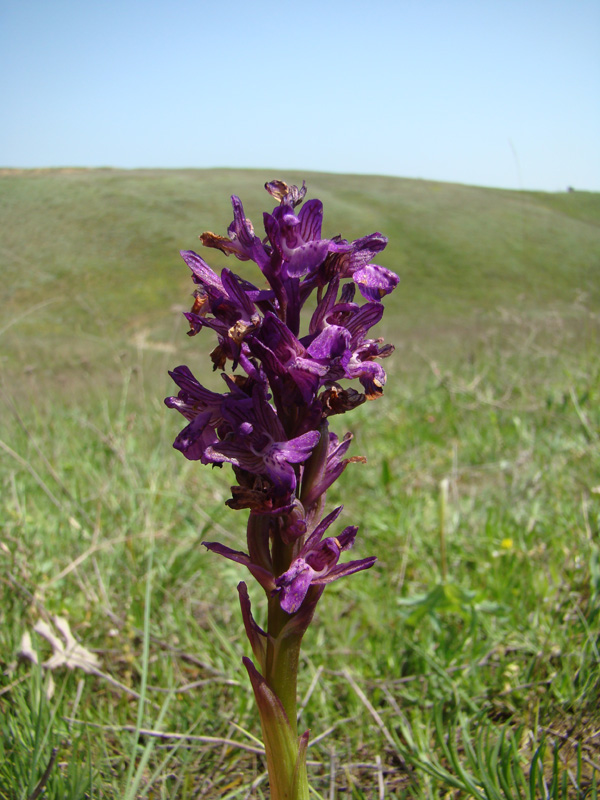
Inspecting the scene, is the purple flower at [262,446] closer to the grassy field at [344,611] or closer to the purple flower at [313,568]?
the purple flower at [313,568]

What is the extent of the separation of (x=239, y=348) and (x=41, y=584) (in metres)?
2.13

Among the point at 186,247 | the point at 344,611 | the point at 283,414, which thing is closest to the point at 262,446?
the point at 283,414

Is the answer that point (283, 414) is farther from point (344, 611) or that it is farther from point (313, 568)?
point (344, 611)

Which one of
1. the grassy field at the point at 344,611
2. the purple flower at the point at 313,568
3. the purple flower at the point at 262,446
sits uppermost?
the purple flower at the point at 262,446

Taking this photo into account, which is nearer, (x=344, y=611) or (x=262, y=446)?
(x=262, y=446)

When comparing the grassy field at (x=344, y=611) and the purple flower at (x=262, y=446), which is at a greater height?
the purple flower at (x=262, y=446)

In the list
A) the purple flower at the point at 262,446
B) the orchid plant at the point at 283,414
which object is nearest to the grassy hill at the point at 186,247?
the orchid plant at the point at 283,414

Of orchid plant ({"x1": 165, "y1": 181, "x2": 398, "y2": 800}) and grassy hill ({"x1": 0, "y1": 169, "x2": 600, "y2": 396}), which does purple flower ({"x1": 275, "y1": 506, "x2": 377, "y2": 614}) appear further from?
grassy hill ({"x1": 0, "y1": 169, "x2": 600, "y2": 396})

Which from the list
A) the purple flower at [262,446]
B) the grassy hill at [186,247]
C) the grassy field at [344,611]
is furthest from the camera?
the grassy hill at [186,247]

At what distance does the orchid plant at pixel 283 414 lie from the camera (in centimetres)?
141

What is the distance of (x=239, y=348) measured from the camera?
1.46 m

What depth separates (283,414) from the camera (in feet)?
4.91

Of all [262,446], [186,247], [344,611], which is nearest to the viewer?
[262,446]

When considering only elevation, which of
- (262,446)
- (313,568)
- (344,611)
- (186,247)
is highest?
(186,247)
